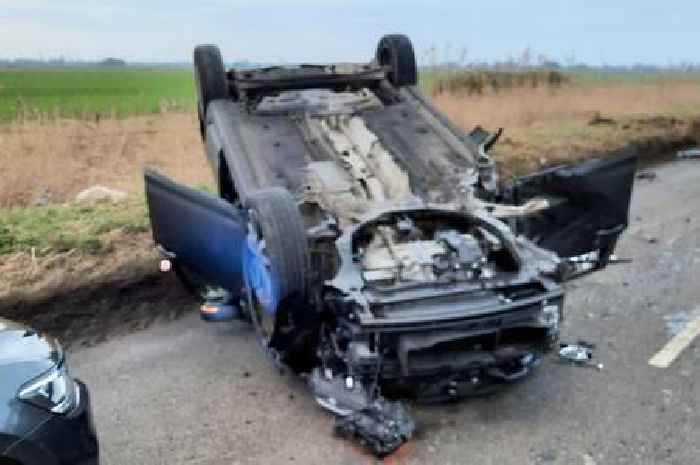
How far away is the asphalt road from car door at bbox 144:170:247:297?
0.62 m

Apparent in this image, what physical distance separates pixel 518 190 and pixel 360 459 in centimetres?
233

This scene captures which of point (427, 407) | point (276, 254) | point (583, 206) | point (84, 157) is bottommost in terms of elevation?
point (427, 407)

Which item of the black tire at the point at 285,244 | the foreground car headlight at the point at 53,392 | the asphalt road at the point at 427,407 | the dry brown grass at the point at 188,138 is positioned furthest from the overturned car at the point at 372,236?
the dry brown grass at the point at 188,138

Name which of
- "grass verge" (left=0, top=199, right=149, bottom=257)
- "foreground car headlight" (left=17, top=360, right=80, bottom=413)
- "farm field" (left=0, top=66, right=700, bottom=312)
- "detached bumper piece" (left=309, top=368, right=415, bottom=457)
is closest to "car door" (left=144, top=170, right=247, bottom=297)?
"detached bumper piece" (left=309, top=368, right=415, bottom=457)

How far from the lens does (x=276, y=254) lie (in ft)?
14.5

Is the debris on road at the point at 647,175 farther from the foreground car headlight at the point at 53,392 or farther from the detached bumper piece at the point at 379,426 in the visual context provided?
the foreground car headlight at the point at 53,392

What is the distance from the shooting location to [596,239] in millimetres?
5770

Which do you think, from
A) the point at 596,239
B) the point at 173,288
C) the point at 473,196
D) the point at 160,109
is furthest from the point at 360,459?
the point at 160,109

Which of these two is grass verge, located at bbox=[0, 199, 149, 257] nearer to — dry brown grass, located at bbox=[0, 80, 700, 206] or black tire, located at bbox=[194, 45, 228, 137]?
black tire, located at bbox=[194, 45, 228, 137]

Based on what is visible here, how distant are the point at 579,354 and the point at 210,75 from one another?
365 centimetres

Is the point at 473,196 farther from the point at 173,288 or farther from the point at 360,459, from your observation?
the point at 173,288

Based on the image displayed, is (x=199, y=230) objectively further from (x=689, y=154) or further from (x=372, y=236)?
(x=689, y=154)

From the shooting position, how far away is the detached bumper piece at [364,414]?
13.8ft

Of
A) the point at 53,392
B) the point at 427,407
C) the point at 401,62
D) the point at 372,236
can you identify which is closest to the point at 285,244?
the point at 372,236
